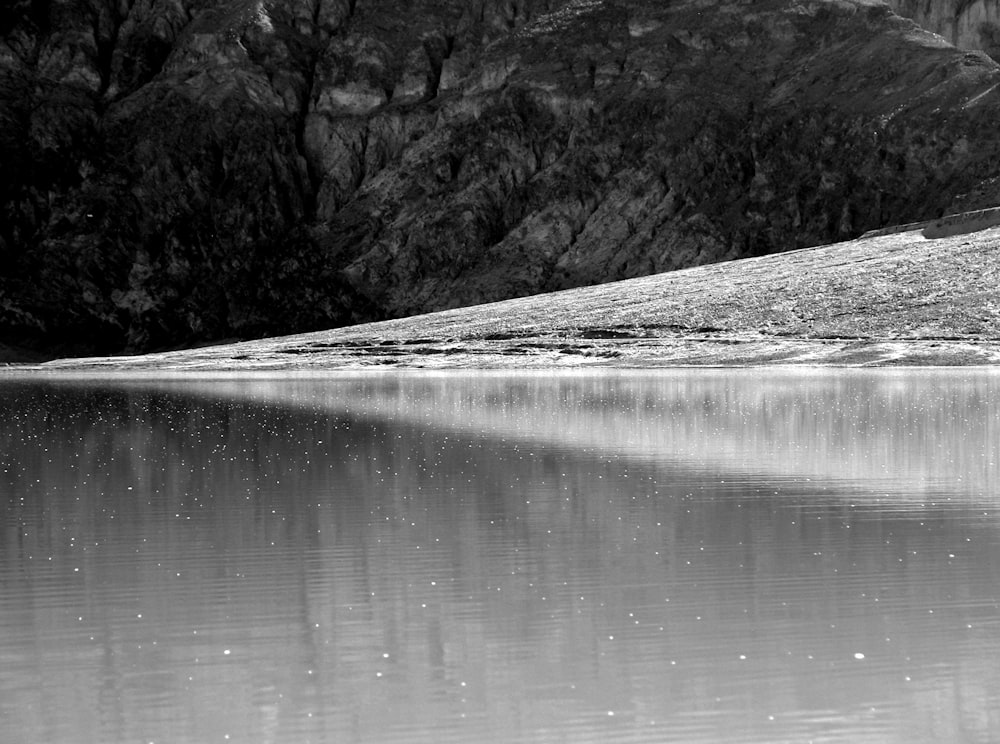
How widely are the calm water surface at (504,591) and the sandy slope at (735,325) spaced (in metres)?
54.4

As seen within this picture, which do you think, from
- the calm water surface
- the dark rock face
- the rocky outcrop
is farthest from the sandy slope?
the rocky outcrop

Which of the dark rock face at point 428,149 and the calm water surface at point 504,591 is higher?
the dark rock face at point 428,149

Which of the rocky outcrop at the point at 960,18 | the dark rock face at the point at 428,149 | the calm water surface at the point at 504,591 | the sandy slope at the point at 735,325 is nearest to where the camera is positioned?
the calm water surface at the point at 504,591

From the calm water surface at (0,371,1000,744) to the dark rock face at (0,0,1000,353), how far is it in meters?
111

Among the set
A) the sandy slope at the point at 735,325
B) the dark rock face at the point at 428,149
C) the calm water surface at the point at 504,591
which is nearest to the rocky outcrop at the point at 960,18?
the dark rock face at the point at 428,149

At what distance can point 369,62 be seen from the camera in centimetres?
17362

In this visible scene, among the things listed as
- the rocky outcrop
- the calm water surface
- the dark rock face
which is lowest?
the calm water surface

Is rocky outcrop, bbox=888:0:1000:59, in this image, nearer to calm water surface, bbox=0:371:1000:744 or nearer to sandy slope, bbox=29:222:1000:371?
sandy slope, bbox=29:222:1000:371

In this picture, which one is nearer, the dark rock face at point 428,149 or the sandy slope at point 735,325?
the sandy slope at point 735,325

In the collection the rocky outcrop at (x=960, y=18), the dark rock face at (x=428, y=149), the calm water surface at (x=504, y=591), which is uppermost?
the rocky outcrop at (x=960, y=18)

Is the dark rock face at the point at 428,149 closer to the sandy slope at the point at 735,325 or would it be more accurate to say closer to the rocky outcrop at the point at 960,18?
the sandy slope at the point at 735,325

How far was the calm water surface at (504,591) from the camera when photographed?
11.1 m

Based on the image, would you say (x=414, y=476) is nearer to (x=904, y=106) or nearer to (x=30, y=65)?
(x=904, y=106)

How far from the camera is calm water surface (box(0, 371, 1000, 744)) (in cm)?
1109
